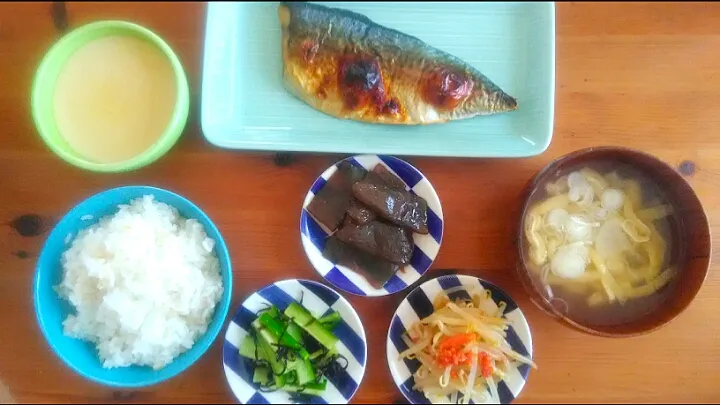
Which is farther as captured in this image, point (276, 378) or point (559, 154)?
point (559, 154)

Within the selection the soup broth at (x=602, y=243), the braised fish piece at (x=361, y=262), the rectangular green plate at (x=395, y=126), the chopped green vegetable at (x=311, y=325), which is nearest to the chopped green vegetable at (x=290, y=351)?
the chopped green vegetable at (x=311, y=325)

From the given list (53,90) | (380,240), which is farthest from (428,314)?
(53,90)

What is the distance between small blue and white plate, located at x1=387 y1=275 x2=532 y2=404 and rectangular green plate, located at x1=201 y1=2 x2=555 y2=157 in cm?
29

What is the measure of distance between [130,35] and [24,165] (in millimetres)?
396

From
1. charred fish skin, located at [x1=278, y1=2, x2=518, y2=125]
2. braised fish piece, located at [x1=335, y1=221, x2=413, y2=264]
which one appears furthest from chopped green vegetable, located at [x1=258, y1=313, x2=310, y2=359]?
charred fish skin, located at [x1=278, y1=2, x2=518, y2=125]

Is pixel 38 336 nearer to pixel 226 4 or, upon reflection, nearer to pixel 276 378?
pixel 276 378

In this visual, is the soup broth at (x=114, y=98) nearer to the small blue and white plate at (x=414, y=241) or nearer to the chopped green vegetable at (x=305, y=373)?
the small blue and white plate at (x=414, y=241)

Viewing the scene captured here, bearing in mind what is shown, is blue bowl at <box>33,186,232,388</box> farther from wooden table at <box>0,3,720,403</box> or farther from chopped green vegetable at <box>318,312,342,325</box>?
chopped green vegetable at <box>318,312,342,325</box>

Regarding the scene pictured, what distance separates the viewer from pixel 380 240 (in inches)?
53.2

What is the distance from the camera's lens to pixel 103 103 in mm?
1335

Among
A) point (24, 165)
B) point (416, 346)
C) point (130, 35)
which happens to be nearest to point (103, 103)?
point (130, 35)

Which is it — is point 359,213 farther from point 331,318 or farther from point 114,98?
point 114,98

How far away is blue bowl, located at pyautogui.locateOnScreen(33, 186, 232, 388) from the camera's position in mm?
1263

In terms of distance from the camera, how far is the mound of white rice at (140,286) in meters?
1.25
